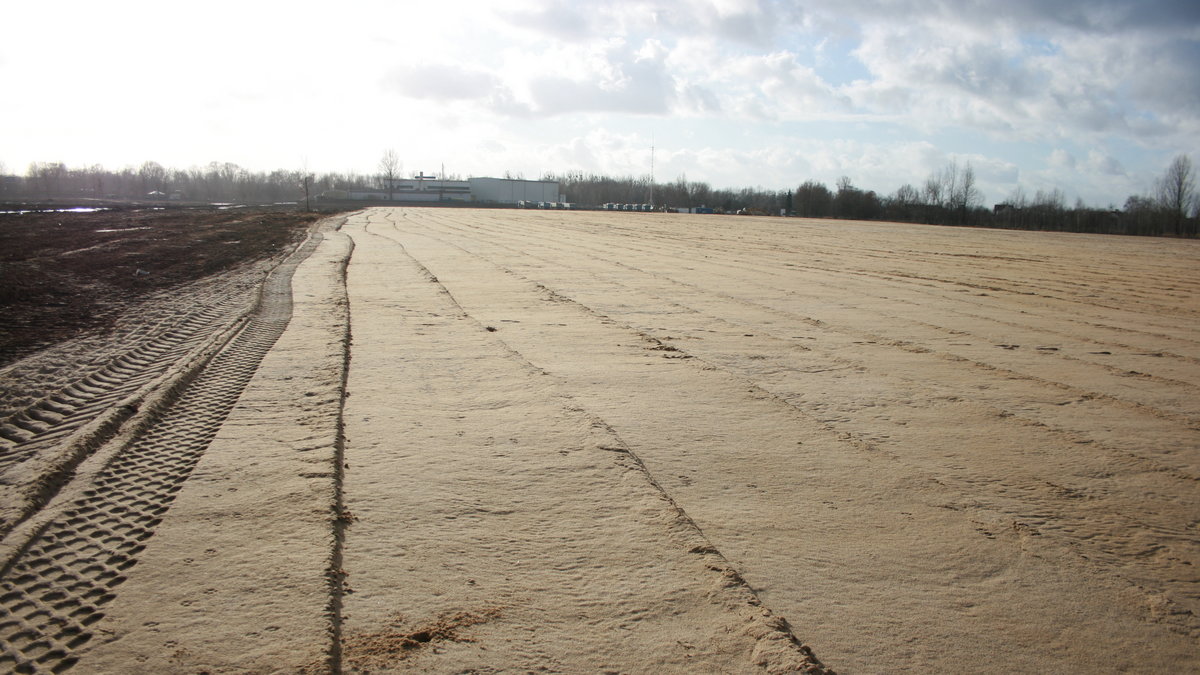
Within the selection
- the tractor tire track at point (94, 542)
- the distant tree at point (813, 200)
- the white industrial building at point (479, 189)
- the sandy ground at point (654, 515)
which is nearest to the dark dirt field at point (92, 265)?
the tractor tire track at point (94, 542)

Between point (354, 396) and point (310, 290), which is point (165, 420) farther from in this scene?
point (310, 290)

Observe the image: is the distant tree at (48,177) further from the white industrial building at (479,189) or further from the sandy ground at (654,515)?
the sandy ground at (654,515)

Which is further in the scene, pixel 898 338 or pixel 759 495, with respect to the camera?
pixel 898 338

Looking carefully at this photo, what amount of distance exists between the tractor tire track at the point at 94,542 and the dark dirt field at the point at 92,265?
8.87 feet

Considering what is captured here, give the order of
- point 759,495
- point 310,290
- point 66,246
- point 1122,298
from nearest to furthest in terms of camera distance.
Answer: point 759,495, point 310,290, point 1122,298, point 66,246

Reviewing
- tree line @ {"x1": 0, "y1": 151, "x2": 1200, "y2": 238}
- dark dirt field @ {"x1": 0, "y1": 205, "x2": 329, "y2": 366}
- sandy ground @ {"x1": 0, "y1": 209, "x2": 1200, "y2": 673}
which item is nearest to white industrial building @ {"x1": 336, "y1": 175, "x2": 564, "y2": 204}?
tree line @ {"x1": 0, "y1": 151, "x2": 1200, "y2": 238}

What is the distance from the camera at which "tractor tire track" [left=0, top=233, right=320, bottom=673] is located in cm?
235

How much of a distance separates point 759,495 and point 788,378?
2.33 m

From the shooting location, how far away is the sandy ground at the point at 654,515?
2.39 m

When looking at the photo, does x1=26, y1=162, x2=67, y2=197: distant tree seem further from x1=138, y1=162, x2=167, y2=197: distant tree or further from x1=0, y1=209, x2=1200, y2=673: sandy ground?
x1=0, y1=209, x2=1200, y2=673: sandy ground

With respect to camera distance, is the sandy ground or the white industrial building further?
the white industrial building

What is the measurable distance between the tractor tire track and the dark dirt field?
8.87ft

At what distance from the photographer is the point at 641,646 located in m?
2.36

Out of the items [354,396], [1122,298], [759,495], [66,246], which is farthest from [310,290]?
[1122,298]
